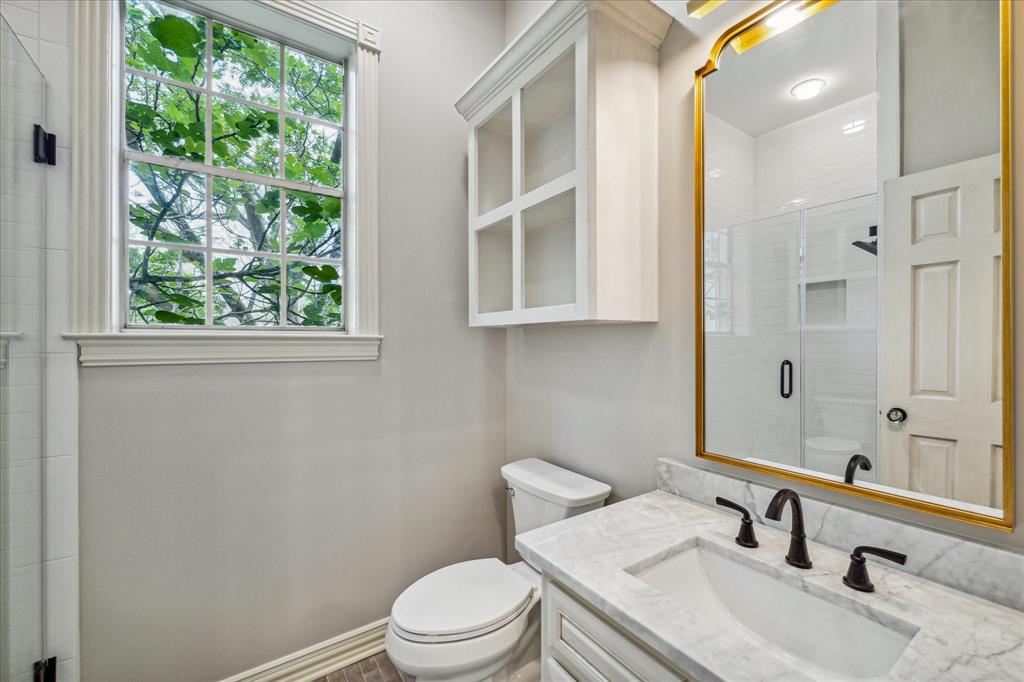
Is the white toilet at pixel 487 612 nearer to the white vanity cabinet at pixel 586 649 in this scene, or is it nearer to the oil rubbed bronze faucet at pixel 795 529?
the white vanity cabinet at pixel 586 649

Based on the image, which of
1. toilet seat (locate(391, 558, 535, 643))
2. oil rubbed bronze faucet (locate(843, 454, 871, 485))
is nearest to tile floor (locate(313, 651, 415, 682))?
toilet seat (locate(391, 558, 535, 643))

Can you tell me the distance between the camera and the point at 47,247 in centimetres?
116

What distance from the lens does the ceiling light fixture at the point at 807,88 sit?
3.19 ft

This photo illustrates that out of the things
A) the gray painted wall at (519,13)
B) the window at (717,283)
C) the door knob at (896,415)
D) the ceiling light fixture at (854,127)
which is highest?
the gray painted wall at (519,13)

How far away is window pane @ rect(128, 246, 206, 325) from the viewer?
54.0 inches

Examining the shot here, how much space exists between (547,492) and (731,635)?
805 mm

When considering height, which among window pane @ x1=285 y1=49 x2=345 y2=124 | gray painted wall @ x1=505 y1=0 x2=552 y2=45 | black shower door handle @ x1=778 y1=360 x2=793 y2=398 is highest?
gray painted wall @ x1=505 y1=0 x2=552 y2=45

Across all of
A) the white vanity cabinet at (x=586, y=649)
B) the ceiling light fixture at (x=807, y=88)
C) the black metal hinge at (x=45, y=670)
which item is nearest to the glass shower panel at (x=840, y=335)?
the ceiling light fixture at (x=807, y=88)

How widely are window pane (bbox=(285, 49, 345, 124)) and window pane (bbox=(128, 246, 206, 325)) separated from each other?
707 mm

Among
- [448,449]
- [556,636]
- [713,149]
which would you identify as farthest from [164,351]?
[713,149]

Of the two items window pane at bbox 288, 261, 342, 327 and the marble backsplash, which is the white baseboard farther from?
the marble backsplash

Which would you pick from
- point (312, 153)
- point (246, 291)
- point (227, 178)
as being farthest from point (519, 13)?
point (246, 291)

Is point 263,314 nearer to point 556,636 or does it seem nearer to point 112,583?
point 112,583

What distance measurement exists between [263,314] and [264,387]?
29 cm
